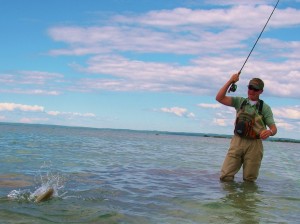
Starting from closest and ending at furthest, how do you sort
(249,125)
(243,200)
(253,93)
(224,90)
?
(243,200), (224,90), (253,93), (249,125)

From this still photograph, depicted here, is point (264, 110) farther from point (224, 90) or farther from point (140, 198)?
point (140, 198)

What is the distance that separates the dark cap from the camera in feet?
27.0

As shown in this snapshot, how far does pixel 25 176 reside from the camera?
9.36m

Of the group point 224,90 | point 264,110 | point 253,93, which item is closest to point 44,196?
point 224,90

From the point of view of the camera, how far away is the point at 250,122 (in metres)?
8.44

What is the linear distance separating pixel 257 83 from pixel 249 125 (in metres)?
0.90

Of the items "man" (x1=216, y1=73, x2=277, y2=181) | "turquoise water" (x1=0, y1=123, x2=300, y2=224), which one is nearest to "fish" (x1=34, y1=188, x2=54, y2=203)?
"turquoise water" (x1=0, y1=123, x2=300, y2=224)

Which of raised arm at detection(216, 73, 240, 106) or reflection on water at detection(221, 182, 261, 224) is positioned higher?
raised arm at detection(216, 73, 240, 106)

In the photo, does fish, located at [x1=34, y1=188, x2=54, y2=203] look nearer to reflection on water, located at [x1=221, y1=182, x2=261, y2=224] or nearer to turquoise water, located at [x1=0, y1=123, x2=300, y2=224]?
turquoise water, located at [x1=0, y1=123, x2=300, y2=224]

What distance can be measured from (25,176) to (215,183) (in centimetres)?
440

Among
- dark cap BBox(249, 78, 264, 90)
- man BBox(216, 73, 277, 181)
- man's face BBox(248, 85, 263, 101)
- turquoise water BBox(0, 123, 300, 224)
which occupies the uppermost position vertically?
dark cap BBox(249, 78, 264, 90)

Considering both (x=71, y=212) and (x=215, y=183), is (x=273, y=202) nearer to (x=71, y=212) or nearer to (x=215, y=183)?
(x=215, y=183)

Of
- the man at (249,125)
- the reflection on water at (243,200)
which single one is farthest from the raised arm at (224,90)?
the reflection on water at (243,200)

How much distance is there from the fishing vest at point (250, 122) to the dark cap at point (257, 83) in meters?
0.38
